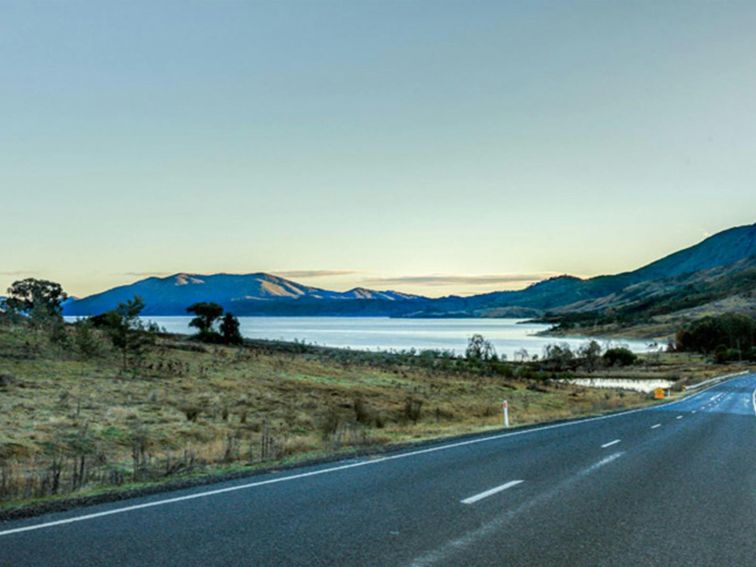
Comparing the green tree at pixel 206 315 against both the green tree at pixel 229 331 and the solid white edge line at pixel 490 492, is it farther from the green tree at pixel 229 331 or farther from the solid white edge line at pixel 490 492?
the solid white edge line at pixel 490 492

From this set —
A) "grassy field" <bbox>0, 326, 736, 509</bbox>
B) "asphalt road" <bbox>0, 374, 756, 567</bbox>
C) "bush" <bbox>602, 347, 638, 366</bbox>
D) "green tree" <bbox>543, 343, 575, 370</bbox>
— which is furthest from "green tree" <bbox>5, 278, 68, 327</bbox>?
"bush" <bbox>602, 347, 638, 366</bbox>

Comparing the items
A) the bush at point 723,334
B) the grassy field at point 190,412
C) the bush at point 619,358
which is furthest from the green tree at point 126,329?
the bush at point 723,334

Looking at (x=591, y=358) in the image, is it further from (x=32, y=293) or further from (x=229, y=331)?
(x=32, y=293)

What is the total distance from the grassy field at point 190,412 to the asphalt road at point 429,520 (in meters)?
2.37

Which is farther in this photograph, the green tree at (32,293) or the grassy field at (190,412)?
the green tree at (32,293)

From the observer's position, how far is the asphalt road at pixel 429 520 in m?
6.16

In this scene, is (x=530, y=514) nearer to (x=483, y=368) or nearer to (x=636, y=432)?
(x=636, y=432)

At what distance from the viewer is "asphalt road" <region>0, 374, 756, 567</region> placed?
243 inches

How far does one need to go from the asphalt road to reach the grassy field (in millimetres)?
2370

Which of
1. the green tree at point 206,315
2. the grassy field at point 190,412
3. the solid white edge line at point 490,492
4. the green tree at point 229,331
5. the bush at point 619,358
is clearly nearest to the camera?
the solid white edge line at point 490,492

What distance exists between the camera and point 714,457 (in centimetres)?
1422

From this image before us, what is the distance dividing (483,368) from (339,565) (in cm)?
6813

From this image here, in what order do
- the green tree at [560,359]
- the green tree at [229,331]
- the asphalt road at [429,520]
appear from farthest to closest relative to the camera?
the green tree at [560,359]
the green tree at [229,331]
the asphalt road at [429,520]

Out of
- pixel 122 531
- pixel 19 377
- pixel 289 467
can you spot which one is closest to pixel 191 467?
pixel 289 467
